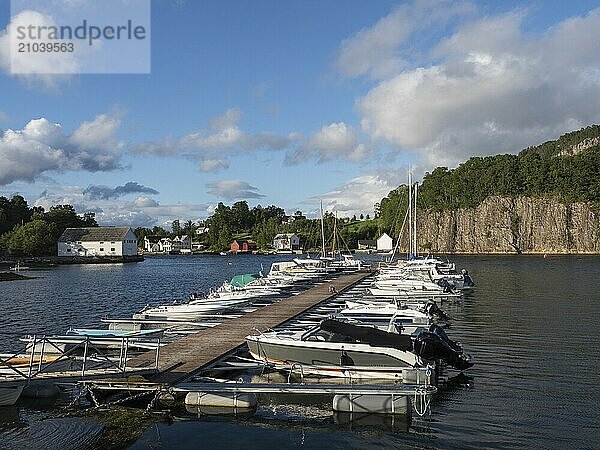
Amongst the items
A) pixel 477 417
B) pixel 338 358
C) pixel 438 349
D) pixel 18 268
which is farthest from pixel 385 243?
pixel 477 417

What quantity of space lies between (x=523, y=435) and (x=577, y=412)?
2.83 metres

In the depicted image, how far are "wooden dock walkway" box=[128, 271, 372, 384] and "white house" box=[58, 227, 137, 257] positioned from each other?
120643 mm

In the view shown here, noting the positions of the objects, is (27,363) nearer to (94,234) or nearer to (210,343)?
(210,343)

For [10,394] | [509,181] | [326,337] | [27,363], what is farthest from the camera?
[509,181]

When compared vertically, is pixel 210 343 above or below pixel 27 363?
above

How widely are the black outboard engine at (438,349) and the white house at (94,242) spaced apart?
452 feet

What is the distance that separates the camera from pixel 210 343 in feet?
76.5

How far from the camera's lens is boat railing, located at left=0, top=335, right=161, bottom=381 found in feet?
57.2

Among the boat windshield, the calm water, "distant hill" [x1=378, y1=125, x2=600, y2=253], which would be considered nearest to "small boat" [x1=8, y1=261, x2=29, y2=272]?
the calm water

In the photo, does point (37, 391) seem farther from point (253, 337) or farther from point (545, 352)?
point (545, 352)

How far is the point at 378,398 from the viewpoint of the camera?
53.9 feet

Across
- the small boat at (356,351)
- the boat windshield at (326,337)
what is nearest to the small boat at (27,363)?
the small boat at (356,351)

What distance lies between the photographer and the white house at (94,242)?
487ft

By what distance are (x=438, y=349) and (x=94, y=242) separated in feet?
462
